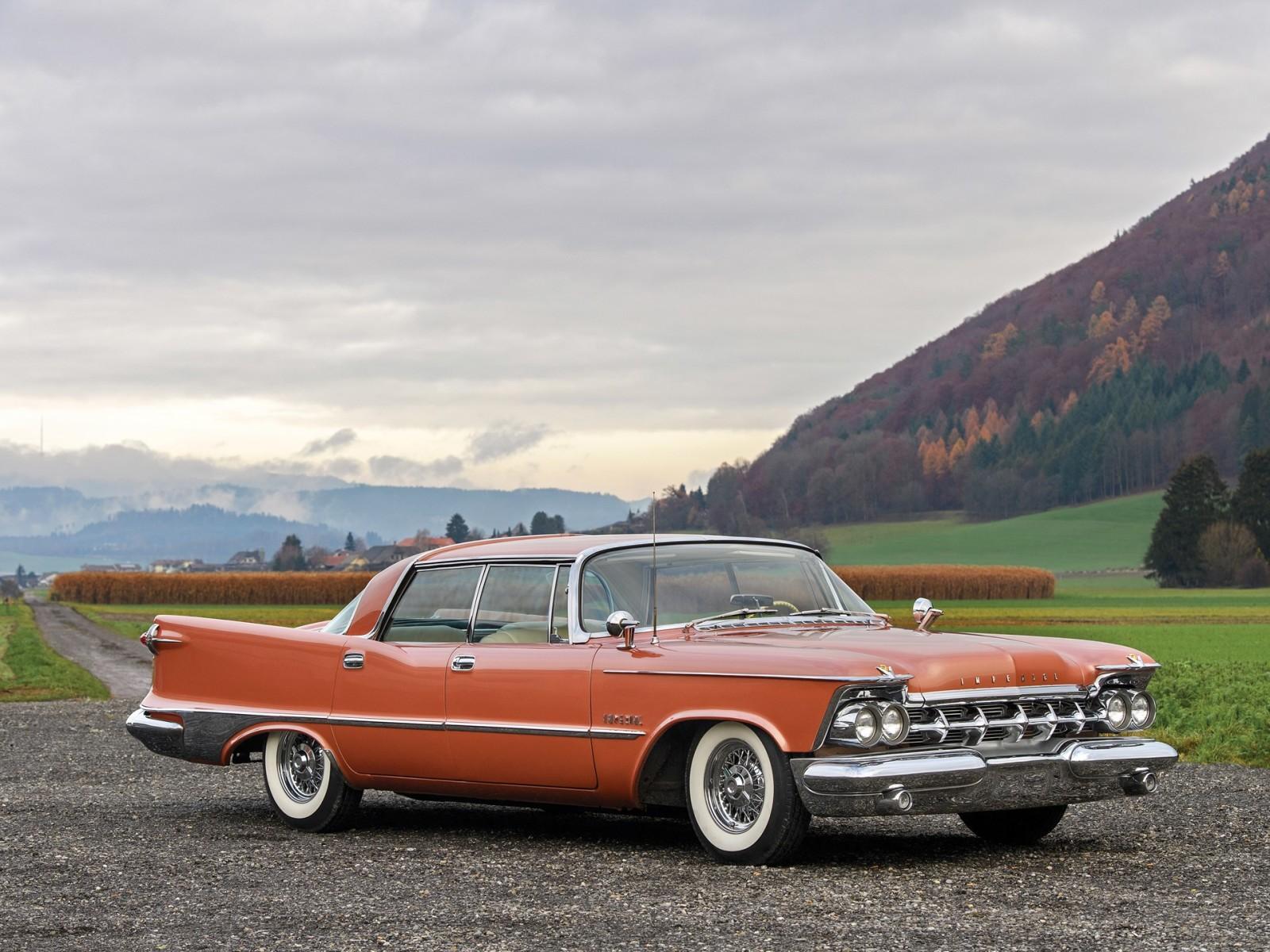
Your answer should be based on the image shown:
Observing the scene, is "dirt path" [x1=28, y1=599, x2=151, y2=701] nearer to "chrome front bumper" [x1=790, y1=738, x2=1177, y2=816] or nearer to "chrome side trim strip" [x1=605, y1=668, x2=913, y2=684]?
"chrome side trim strip" [x1=605, y1=668, x2=913, y2=684]

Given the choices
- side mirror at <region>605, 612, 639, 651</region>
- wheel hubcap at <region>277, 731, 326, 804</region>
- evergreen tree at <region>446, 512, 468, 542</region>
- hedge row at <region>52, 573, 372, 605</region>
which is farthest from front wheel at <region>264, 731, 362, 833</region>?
evergreen tree at <region>446, 512, 468, 542</region>

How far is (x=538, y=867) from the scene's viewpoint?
7.97 m

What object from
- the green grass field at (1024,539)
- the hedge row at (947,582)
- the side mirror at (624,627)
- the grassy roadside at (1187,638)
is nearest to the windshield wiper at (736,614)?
the side mirror at (624,627)

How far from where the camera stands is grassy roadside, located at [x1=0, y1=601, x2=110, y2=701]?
23.4 m

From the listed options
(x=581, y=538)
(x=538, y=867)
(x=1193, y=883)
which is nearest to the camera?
(x=1193, y=883)

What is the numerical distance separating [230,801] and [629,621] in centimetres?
422

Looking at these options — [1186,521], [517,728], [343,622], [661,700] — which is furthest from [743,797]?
[1186,521]

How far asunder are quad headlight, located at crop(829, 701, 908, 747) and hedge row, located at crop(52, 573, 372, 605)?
262ft

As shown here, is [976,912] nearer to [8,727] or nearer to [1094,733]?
[1094,733]

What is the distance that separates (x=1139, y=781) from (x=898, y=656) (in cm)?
145

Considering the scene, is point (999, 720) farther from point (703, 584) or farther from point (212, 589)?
point (212, 589)

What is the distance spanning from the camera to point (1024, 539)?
160125 mm

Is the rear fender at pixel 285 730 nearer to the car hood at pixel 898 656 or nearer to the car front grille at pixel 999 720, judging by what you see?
the car hood at pixel 898 656

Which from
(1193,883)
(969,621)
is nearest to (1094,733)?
(1193,883)
